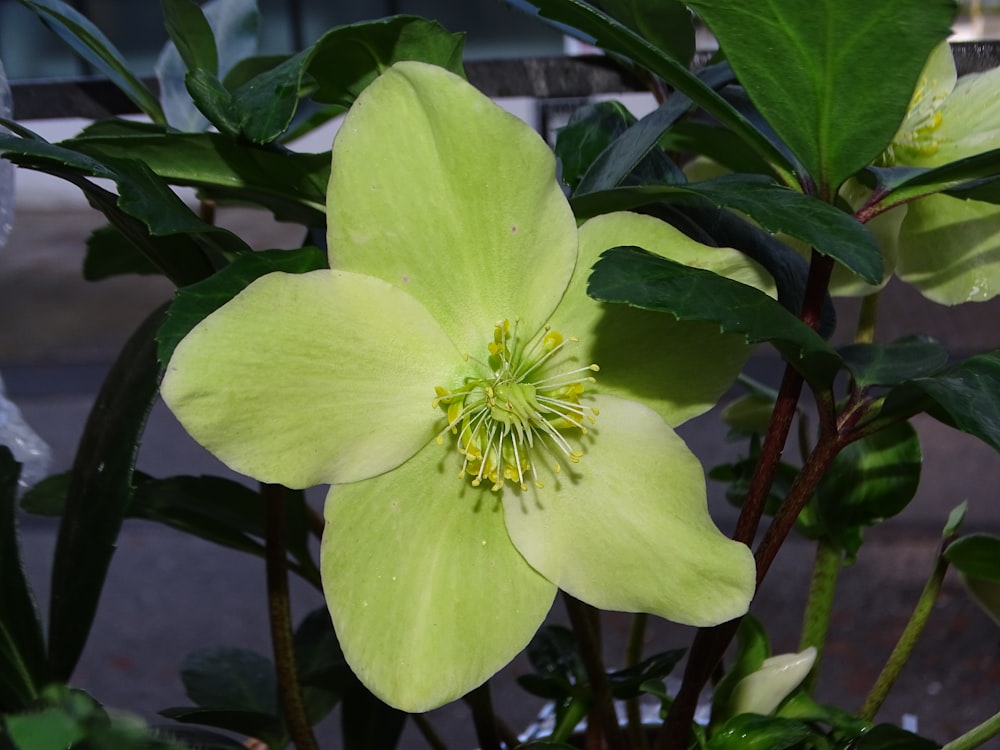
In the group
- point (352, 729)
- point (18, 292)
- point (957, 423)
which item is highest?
point (18, 292)

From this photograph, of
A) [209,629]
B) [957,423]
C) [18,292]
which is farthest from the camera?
[18,292]

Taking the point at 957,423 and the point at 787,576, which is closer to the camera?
the point at 957,423

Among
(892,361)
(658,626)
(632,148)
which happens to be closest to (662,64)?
(632,148)

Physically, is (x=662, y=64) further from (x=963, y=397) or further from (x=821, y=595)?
(x=821, y=595)

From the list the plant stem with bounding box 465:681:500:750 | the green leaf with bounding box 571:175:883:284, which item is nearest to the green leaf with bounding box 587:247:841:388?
the green leaf with bounding box 571:175:883:284

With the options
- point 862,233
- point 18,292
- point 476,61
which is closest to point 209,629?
point 476,61

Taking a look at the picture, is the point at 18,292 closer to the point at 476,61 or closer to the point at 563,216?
the point at 476,61

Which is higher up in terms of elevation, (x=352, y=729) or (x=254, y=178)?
(x=254, y=178)

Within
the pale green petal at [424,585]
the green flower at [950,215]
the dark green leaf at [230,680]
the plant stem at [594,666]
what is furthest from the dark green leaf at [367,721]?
the green flower at [950,215]
